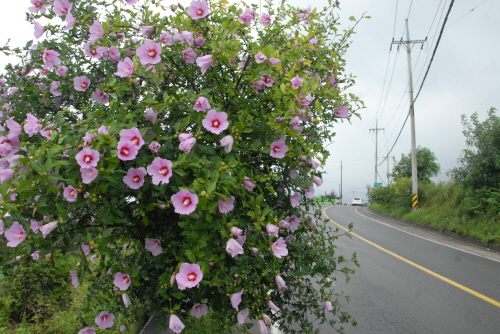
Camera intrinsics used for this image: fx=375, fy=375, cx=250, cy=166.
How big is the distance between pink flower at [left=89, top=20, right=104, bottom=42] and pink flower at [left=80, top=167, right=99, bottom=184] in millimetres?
996

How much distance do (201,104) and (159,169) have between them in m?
0.43

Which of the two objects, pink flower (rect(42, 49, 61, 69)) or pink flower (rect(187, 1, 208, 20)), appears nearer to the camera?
pink flower (rect(187, 1, 208, 20))

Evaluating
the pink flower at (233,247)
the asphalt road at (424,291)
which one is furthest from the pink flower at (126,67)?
the asphalt road at (424,291)

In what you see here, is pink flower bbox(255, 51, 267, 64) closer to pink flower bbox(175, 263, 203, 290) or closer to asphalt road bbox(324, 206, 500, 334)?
pink flower bbox(175, 263, 203, 290)

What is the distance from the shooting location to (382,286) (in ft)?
21.1

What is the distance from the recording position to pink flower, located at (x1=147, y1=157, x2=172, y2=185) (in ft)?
6.05

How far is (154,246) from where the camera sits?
222 centimetres

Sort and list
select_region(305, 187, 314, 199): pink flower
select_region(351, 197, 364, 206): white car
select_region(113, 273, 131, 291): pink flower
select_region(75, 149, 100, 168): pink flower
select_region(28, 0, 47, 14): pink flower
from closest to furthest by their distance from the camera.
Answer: select_region(75, 149, 100, 168): pink flower < select_region(113, 273, 131, 291): pink flower < select_region(28, 0, 47, 14): pink flower < select_region(305, 187, 314, 199): pink flower < select_region(351, 197, 364, 206): white car

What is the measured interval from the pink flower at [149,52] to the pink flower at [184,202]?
783 mm

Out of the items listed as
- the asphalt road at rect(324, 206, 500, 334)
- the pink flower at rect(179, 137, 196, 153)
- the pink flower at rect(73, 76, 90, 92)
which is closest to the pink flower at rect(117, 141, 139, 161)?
the pink flower at rect(179, 137, 196, 153)

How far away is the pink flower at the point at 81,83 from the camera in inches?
94.0

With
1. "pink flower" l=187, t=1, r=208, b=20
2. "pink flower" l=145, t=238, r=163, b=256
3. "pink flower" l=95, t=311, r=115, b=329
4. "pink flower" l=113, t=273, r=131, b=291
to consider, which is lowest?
"pink flower" l=95, t=311, r=115, b=329

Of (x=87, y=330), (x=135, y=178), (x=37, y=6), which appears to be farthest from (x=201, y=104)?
(x=87, y=330)

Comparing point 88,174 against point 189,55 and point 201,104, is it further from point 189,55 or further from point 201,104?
point 189,55
